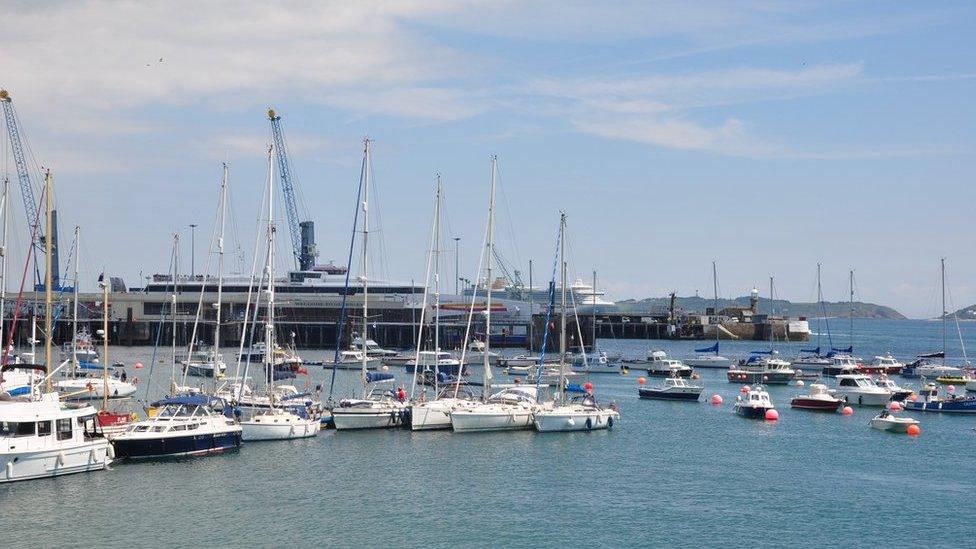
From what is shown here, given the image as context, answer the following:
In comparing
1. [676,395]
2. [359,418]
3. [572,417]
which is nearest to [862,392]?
[676,395]

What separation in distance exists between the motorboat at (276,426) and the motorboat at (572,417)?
37.5ft

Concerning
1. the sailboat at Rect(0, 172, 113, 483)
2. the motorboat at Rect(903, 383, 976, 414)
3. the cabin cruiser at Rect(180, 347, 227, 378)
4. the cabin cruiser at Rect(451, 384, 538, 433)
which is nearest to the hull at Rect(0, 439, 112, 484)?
the sailboat at Rect(0, 172, 113, 483)

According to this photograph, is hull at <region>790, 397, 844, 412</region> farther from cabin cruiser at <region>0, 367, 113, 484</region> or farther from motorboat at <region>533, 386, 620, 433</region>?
cabin cruiser at <region>0, 367, 113, 484</region>

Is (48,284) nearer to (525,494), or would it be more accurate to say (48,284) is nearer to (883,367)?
(525,494)

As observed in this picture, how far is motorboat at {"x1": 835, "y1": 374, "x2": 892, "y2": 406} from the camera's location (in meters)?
73.5

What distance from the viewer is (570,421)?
2237 inches

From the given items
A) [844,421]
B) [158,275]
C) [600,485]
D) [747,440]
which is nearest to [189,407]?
[600,485]

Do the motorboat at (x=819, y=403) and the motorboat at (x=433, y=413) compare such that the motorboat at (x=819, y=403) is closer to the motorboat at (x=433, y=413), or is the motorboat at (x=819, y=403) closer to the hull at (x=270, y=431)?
the motorboat at (x=433, y=413)

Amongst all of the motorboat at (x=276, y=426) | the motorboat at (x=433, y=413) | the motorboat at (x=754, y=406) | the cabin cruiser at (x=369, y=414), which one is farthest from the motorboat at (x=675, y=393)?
the motorboat at (x=276, y=426)

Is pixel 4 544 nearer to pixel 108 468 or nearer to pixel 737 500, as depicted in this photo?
pixel 108 468

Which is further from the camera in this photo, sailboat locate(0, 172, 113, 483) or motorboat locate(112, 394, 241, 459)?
motorboat locate(112, 394, 241, 459)

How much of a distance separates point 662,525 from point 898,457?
20260 millimetres

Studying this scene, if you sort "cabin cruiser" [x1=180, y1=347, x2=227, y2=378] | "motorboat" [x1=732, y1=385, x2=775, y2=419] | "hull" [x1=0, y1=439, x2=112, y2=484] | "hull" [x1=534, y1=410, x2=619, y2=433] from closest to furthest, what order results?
"hull" [x1=0, y1=439, x2=112, y2=484], "hull" [x1=534, y1=410, x2=619, y2=433], "motorboat" [x1=732, y1=385, x2=775, y2=419], "cabin cruiser" [x1=180, y1=347, x2=227, y2=378]

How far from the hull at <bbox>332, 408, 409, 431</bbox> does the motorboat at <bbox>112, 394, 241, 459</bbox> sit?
277 inches
